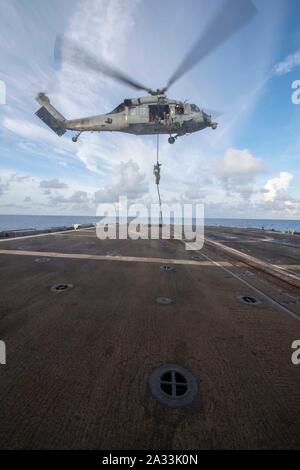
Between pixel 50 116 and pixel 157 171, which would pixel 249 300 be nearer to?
pixel 157 171

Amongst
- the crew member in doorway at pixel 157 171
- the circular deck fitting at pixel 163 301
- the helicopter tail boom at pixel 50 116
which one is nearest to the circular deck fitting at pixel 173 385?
the circular deck fitting at pixel 163 301

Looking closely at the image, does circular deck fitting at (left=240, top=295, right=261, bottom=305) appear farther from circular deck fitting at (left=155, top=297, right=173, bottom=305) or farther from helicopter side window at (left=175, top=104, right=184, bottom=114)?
helicopter side window at (left=175, top=104, right=184, bottom=114)

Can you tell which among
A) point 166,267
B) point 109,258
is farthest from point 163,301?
point 109,258

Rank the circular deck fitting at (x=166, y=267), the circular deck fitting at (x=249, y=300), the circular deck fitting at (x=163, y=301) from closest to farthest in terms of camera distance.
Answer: the circular deck fitting at (x=163, y=301) < the circular deck fitting at (x=249, y=300) < the circular deck fitting at (x=166, y=267)

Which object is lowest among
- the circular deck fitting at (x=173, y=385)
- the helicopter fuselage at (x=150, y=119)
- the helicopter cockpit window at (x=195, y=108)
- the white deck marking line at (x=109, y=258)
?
the circular deck fitting at (x=173, y=385)

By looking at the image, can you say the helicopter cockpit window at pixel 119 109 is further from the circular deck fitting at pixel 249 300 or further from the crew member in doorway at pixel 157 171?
the circular deck fitting at pixel 249 300

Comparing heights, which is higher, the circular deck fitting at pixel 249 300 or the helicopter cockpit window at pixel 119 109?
the helicopter cockpit window at pixel 119 109

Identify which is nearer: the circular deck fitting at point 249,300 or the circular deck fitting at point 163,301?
the circular deck fitting at point 163,301

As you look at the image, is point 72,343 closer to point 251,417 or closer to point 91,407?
point 91,407
